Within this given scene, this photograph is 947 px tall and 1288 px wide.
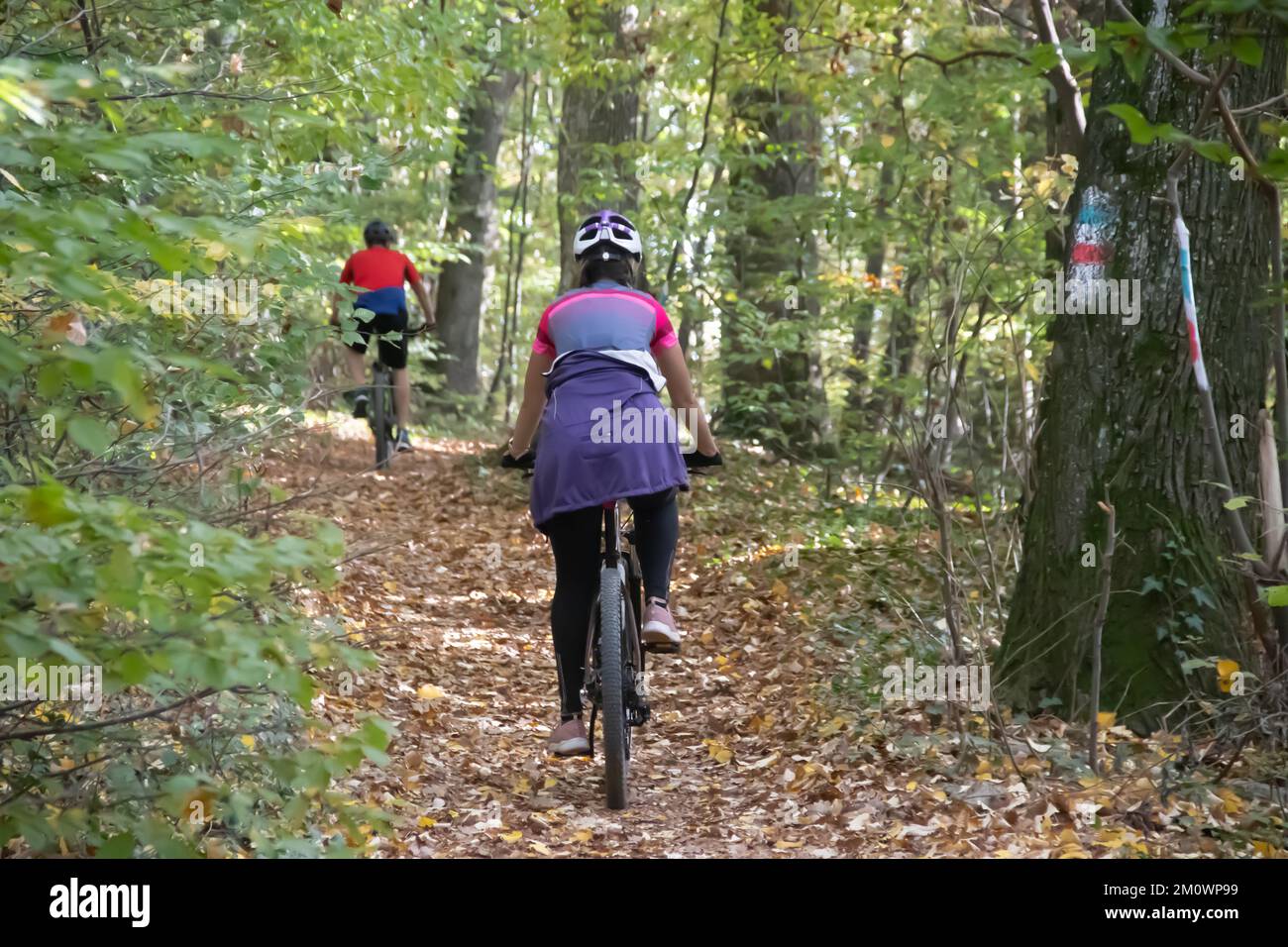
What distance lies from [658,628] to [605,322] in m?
1.27

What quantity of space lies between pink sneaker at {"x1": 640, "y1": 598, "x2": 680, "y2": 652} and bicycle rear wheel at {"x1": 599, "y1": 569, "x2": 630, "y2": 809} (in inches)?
5.8

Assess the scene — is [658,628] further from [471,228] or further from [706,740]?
[471,228]

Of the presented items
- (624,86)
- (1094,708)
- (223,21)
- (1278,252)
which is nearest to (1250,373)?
(1278,252)

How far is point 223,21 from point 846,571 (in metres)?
5.00

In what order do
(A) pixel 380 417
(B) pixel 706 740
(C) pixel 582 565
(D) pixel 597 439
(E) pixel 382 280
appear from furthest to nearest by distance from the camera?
1. (A) pixel 380 417
2. (E) pixel 382 280
3. (B) pixel 706 740
4. (C) pixel 582 565
5. (D) pixel 597 439

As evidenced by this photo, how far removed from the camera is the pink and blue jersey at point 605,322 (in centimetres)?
488

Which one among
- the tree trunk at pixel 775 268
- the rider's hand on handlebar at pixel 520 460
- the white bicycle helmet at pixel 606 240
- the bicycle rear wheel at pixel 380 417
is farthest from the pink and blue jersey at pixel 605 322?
the bicycle rear wheel at pixel 380 417

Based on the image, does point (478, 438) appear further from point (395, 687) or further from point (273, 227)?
point (273, 227)

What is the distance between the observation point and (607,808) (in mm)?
5121

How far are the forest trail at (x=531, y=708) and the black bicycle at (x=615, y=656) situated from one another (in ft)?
0.88

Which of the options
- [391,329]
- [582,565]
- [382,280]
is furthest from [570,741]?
[382,280]

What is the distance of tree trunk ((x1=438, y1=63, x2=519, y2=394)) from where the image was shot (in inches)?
747

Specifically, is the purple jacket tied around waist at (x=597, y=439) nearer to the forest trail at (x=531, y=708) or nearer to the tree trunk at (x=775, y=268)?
the forest trail at (x=531, y=708)

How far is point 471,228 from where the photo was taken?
1922 cm
